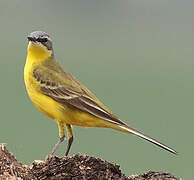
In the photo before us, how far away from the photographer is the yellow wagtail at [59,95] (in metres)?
8.16

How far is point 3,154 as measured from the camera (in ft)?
19.1

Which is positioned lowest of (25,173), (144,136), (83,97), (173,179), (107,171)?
(25,173)

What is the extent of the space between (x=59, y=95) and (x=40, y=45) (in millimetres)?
1196

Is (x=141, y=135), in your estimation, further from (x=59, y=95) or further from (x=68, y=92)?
(x=59, y=95)

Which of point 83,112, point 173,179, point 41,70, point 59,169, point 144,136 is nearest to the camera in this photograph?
point 59,169

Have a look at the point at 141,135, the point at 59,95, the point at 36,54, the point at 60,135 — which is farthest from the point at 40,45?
the point at 141,135

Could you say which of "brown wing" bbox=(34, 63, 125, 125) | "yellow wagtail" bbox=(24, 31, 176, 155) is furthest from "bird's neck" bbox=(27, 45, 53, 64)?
"brown wing" bbox=(34, 63, 125, 125)

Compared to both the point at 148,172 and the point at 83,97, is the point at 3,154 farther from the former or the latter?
the point at 83,97

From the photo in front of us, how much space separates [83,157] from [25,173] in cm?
75

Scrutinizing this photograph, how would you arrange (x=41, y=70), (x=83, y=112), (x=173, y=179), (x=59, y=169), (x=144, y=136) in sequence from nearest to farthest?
1. (x=59, y=169)
2. (x=173, y=179)
3. (x=144, y=136)
4. (x=83, y=112)
5. (x=41, y=70)

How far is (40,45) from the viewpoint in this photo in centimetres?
923

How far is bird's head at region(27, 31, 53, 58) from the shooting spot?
29.8ft

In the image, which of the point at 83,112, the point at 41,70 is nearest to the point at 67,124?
the point at 83,112

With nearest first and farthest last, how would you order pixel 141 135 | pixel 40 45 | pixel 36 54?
pixel 141 135
pixel 40 45
pixel 36 54
